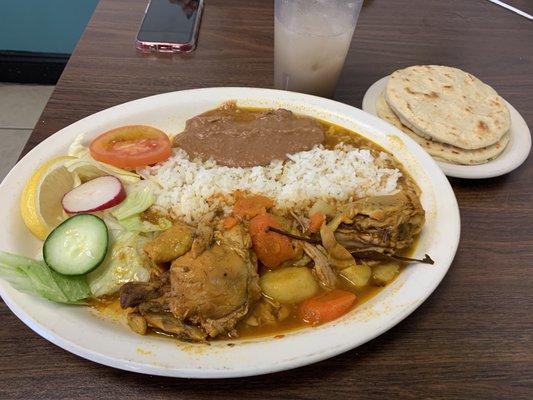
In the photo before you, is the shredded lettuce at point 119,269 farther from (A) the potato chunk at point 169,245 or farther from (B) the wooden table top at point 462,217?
(B) the wooden table top at point 462,217

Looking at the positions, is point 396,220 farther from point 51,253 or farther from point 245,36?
point 245,36

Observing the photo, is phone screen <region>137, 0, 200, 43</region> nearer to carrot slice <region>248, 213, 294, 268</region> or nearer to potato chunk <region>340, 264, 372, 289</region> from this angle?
carrot slice <region>248, 213, 294, 268</region>

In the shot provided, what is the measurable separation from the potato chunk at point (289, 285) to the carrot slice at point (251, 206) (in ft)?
0.88

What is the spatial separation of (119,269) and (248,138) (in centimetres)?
91

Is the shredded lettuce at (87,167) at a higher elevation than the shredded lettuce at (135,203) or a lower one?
higher

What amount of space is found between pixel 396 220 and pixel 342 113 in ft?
2.55

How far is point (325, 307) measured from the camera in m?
1.60

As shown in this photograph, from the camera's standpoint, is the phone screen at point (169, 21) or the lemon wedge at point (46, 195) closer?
the lemon wedge at point (46, 195)

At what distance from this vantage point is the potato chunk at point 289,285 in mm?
1673

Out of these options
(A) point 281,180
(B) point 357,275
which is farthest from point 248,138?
(B) point 357,275

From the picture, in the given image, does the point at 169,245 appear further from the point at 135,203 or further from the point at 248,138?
the point at 248,138

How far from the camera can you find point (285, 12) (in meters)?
2.43

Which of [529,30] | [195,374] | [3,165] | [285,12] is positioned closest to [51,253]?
[195,374]

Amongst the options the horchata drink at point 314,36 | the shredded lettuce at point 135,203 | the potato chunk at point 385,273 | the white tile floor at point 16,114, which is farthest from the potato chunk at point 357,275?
the white tile floor at point 16,114
